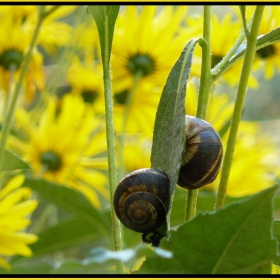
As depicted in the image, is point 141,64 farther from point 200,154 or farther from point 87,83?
point 200,154

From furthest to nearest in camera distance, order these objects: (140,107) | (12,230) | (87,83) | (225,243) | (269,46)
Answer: (87,83)
(140,107)
(269,46)
(12,230)
(225,243)

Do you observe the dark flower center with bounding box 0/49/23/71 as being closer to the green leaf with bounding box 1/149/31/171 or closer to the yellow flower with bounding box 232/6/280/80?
the yellow flower with bounding box 232/6/280/80

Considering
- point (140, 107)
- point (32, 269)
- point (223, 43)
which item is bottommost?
point (32, 269)

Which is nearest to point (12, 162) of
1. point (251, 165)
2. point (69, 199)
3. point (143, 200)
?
point (143, 200)

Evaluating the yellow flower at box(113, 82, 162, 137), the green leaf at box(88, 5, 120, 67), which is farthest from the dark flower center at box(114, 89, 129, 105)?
the green leaf at box(88, 5, 120, 67)

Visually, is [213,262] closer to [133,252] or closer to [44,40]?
[133,252]

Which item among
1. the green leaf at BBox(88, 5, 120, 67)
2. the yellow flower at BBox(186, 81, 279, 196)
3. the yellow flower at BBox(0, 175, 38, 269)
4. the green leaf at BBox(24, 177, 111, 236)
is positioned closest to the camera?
the green leaf at BBox(88, 5, 120, 67)
